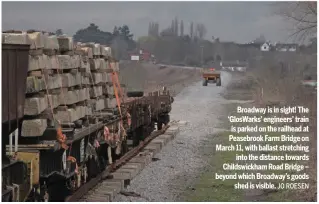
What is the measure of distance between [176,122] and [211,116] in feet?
9.80

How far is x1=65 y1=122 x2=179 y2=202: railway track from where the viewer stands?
1174 centimetres

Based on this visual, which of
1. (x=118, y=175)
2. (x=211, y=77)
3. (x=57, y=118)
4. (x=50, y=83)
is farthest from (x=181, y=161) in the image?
(x=211, y=77)

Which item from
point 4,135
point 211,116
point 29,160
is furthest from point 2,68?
point 211,116

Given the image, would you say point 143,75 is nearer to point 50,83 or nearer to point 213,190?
point 213,190

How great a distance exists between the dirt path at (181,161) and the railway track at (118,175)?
0.67ft

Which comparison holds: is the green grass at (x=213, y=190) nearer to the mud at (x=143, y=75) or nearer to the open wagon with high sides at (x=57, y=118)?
the open wagon with high sides at (x=57, y=118)

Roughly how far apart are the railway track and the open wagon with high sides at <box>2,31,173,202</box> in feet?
0.22

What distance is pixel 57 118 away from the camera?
34.9 ft

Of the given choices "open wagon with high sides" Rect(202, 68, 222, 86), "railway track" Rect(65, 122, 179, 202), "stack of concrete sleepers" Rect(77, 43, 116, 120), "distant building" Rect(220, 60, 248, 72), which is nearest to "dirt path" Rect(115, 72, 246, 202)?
"railway track" Rect(65, 122, 179, 202)

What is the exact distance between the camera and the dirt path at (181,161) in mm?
12859

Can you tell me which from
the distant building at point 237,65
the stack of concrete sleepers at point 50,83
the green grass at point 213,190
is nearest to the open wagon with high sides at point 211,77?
the distant building at point 237,65

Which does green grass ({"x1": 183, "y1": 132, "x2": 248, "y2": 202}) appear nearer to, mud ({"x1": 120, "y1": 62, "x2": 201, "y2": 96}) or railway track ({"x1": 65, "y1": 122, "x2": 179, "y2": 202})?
railway track ({"x1": 65, "y1": 122, "x2": 179, "y2": 202})

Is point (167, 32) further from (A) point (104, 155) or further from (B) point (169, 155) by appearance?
(A) point (104, 155)

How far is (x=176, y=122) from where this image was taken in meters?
28.2
